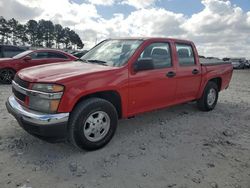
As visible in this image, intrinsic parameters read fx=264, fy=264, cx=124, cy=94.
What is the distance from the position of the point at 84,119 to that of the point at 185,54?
118 inches

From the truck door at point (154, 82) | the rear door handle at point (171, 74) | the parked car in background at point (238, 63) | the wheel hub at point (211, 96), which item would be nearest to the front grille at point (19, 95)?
the truck door at point (154, 82)

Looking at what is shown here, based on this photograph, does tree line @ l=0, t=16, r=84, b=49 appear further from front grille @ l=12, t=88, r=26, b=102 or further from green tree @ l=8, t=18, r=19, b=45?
front grille @ l=12, t=88, r=26, b=102

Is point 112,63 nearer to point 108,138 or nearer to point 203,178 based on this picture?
point 108,138

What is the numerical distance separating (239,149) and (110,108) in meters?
2.23

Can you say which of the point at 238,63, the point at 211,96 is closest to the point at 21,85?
the point at 211,96

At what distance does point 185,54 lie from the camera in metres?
5.75

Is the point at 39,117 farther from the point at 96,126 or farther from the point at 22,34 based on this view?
the point at 22,34

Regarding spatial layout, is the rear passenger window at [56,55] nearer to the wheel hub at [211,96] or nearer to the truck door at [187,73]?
the truck door at [187,73]

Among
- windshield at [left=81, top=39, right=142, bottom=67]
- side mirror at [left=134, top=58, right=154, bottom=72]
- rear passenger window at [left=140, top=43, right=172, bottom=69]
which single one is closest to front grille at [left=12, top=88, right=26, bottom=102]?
windshield at [left=81, top=39, right=142, bottom=67]

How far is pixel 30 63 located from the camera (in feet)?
34.7

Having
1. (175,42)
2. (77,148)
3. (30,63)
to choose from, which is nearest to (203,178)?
(77,148)

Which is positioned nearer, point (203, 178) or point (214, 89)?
point (203, 178)

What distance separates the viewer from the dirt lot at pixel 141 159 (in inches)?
128

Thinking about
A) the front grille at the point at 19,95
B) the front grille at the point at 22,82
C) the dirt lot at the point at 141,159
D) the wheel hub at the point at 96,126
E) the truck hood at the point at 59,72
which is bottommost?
the dirt lot at the point at 141,159
